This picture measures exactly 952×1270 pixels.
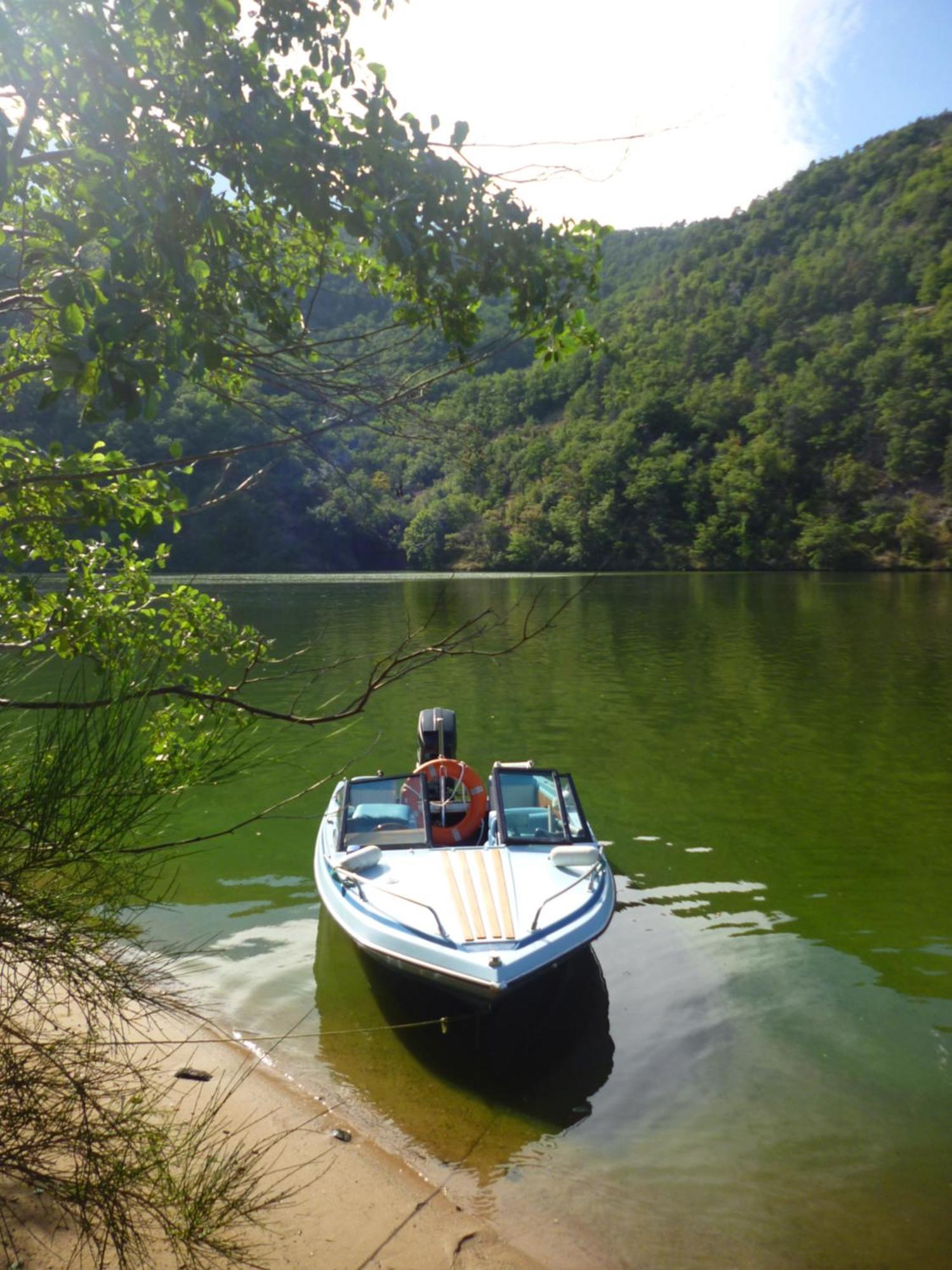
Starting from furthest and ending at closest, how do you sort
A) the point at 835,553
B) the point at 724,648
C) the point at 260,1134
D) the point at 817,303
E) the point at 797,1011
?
the point at 817,303 → the point at 835,553 → the point at 724,648 → the point at 797,1011 → the point at 260,1134

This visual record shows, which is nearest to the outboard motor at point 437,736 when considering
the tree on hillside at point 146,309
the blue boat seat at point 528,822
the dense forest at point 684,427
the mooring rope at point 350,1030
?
the blue boat seat at point 528,822

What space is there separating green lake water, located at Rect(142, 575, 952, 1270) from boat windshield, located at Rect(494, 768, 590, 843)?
117cm

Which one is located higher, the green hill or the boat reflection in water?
the green hill

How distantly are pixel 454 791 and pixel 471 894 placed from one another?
234 cm

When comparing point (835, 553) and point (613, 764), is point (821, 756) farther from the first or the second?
point (835, 553)

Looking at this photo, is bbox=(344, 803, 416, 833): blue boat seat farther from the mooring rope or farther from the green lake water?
the mooring rope

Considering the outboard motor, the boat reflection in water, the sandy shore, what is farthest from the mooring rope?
the outboard motor

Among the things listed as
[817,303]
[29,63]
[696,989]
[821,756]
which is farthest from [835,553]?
[29,63]

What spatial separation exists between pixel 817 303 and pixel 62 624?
435 feet

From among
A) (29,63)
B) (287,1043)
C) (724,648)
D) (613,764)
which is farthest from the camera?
(724,648)

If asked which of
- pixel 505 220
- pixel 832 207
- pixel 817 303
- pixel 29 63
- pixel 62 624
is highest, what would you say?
pixel 832 207

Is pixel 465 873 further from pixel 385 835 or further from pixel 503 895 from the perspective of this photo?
pixel 385 835

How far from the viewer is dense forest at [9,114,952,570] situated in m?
3.89

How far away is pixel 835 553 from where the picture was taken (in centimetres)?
8306
